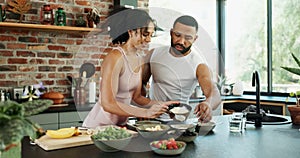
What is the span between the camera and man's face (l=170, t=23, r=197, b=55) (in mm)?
2189

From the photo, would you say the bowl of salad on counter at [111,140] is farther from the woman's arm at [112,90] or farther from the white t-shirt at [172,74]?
the white t-shirt at [172,74]

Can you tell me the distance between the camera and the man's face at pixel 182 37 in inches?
86.2

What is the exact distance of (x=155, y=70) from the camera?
2.40 m

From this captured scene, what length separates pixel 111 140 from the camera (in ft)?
4.85

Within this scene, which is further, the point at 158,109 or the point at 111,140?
the point at 158,109

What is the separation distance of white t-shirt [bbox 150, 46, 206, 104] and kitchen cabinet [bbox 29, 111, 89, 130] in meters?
1.17

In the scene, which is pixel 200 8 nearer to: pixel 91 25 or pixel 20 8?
pixel 91 25

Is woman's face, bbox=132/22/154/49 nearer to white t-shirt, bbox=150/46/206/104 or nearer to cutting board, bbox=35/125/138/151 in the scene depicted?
white t-shirt, bbox=150/46/206/104

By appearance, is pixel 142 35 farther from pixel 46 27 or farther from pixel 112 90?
pixel 46 27

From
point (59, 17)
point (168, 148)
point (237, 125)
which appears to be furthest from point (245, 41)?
point (168, 148)

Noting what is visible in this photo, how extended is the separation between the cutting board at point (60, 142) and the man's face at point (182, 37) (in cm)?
91

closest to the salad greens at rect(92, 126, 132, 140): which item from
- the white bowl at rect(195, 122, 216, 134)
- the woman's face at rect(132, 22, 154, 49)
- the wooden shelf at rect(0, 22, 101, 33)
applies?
the white bowl at rect(195, 122, 216, 134)

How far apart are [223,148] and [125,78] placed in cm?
76

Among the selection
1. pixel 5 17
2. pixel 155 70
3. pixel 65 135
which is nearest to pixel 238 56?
pixel 155 70
